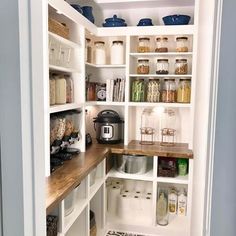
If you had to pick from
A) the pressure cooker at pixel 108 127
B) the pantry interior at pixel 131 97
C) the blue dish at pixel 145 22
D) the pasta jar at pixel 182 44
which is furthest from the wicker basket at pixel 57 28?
the pasta jar at pixel 182 44

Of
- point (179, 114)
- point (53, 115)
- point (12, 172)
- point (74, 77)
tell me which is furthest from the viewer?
point (179, 114)

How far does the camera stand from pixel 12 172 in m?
0.72

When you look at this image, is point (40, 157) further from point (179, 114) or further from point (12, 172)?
point (179, 114)

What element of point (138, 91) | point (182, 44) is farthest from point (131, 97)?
point (182, 44)

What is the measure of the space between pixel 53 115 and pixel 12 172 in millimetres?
1458

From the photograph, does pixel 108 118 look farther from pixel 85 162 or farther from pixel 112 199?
pixel 112 199

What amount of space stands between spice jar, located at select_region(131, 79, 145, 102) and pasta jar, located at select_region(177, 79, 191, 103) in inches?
14.5

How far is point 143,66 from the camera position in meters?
2.79

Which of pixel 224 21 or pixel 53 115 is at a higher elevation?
pixel 224 21

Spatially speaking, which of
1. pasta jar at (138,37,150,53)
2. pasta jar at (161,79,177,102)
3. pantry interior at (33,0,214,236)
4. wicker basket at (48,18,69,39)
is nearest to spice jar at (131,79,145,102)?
pantry interior at (33,0,214,236)

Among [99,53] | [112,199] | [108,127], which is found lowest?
[112,199]

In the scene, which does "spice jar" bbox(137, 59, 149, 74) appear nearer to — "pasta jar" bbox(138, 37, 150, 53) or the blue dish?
"pasta jar" bbox(138, 37, 150, 53)

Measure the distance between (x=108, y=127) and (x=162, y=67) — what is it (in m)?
0.83

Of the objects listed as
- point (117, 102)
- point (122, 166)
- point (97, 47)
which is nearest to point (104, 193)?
point (122, 166)
